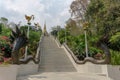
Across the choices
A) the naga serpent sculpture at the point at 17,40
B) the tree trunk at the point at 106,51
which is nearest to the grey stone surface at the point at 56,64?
the tree trunk at the point at 106,51

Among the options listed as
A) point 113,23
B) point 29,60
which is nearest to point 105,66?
point 29,60

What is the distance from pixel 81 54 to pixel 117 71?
889 cm

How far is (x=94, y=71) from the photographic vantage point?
695 inches

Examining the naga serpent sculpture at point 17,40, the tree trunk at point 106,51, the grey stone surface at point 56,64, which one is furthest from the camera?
the grey stone surface at point 56,64

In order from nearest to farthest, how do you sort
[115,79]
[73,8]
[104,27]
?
[115,79] < [104,27] < [73,8]

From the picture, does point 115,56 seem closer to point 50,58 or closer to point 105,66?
point 105,66

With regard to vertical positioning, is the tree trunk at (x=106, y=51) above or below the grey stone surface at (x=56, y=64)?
above

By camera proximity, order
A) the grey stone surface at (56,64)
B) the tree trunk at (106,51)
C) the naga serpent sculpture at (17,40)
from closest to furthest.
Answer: the naga serpent sculpture at (17,40) < the tree trunk at (106,51) < the grey stone surface at (56,64)

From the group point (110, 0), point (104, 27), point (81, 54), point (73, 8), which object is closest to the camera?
point (110, 0)

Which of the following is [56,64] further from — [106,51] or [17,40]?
[17,40]

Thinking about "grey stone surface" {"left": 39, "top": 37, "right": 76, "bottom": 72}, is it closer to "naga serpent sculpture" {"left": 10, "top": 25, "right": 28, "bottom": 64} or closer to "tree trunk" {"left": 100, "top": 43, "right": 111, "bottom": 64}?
"tree trunk" {"left": 100, "top": 43, "right": 111, "bottom": 64}

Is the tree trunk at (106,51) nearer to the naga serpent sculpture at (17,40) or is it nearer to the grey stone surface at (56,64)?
the grey stone surface at (56,64)

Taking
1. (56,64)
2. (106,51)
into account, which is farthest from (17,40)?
(56,64)

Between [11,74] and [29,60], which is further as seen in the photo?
[29,60]
